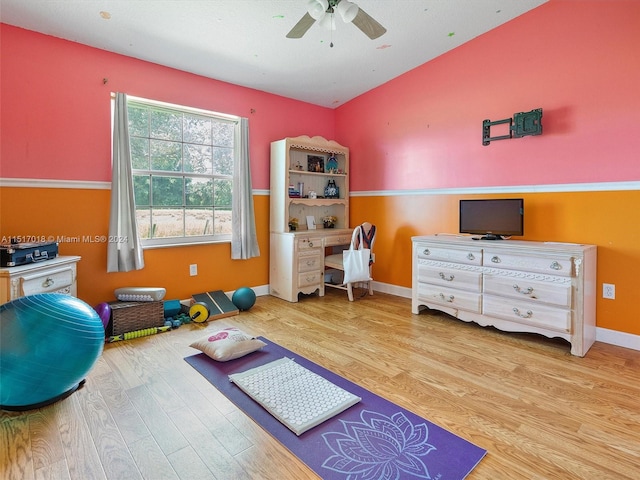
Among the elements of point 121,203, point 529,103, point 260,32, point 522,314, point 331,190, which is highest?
point 260,32

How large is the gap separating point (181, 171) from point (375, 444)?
10.5 feet

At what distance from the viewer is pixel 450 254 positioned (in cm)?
313

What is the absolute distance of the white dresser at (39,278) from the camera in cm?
218

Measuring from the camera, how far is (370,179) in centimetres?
450

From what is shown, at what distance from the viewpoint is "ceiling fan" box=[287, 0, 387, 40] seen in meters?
2.07

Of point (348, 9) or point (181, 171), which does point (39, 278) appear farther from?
point (348, 9)

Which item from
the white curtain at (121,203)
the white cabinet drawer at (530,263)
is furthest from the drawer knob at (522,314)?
the white curtain at (121,203)

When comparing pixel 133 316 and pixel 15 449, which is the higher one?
pixel 133 316

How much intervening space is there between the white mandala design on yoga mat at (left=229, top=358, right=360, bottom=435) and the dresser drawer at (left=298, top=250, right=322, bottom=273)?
5.68 feet

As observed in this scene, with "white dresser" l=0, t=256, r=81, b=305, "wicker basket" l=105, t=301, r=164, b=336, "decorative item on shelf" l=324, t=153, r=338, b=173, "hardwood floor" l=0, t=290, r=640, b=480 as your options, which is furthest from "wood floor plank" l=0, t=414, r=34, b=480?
"decorative item on shelf" l=324, t=153, r=338, b=173

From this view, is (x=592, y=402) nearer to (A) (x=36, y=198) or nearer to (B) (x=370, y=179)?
(B) (x=370, y=179)

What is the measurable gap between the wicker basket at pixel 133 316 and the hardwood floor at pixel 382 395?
18 cm

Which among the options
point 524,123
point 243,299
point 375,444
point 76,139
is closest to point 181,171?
point 76,139

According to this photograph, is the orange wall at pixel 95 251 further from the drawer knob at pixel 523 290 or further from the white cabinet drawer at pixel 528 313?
the drawer knob at pixel 523 290
